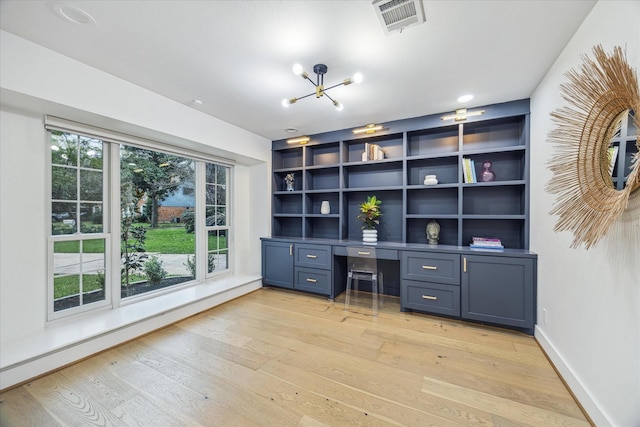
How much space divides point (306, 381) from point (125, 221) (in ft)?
8.69

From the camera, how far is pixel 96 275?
2576mm

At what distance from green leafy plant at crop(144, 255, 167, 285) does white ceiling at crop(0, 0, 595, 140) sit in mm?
1998

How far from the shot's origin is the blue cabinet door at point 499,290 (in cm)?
246

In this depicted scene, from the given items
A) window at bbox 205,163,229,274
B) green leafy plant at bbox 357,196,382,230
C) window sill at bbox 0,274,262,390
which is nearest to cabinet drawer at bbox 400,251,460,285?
green leafy plant at bbox 357,196,382,230

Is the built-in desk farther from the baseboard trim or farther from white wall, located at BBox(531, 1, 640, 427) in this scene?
the baseboard trim

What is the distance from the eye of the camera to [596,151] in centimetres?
134

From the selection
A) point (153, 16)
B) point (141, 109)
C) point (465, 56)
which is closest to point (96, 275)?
point (141, 109)

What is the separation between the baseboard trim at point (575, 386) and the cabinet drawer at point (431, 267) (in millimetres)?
864

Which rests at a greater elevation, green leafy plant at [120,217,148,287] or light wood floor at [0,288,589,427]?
green leafy plant at [120,217,148,287]

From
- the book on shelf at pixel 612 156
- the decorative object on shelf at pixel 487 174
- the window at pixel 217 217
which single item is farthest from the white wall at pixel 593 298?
the window at pixel 217 217

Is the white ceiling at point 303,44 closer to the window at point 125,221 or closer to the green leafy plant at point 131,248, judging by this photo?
the window at point 125,221

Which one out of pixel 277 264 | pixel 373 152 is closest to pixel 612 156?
pixel 373 152

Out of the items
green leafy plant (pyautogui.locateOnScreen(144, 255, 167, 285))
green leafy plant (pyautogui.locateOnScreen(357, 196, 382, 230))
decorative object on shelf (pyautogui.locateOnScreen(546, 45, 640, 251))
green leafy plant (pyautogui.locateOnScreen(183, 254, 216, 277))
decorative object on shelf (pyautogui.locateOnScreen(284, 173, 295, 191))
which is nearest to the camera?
decorative object on shelf (pyautogui.locateOnScreen(546, 45, 640, 251))

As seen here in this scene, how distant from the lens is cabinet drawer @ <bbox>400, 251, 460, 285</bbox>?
2785mm
